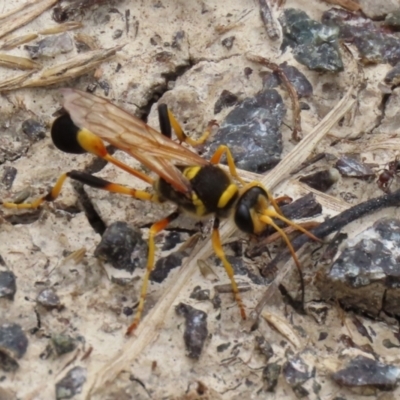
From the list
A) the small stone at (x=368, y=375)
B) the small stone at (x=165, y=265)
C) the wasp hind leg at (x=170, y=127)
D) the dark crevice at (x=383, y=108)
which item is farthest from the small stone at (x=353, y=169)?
the small stone at (x=368, y=375)

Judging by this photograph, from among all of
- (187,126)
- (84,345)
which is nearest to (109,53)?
(187,126)

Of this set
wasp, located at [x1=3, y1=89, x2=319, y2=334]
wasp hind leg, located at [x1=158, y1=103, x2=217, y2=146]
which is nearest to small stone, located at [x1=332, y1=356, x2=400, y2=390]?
wasp, located at [x1=3, y1=89, x2=319, y2=334]

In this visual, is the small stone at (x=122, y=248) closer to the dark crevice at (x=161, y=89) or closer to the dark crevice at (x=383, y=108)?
the dark crevice at (x=161, y=89)

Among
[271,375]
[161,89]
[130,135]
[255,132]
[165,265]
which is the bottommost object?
[271,375]

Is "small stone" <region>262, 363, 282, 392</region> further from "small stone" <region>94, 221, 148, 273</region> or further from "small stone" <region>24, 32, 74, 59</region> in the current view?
"small stone" <region>24, 32, 74, 59</region>

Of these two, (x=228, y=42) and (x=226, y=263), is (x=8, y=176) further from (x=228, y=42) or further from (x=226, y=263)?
(x=228, y=42)

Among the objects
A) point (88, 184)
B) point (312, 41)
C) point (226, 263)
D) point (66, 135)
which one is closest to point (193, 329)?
point (226, 263)
